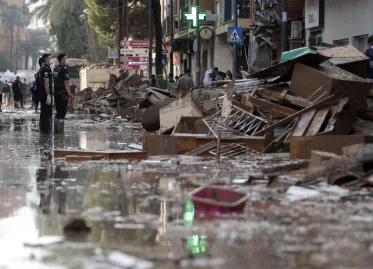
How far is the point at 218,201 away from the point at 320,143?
15.4 feet

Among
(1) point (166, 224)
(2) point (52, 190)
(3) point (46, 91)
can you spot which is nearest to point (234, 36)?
(3) point (46, 91)

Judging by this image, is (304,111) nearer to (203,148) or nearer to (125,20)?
(203,148)

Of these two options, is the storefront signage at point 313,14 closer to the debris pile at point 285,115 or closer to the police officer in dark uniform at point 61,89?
the police officer in dark uniform at point 61,89

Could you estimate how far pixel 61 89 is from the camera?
2198 centimetres

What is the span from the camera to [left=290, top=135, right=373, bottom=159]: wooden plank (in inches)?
501

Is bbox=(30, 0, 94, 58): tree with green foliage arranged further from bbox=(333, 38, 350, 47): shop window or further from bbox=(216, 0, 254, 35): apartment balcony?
bbox=(333, 38, 350, 47): shop window

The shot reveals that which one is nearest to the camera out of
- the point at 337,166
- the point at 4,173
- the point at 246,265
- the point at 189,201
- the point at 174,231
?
the point at 246,265

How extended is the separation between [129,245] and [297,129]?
7875mm

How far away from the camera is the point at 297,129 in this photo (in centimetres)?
1411

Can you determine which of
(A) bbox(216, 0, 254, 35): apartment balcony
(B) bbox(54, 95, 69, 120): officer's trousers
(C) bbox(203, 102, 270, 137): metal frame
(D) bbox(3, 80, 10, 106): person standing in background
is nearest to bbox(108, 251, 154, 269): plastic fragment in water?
(C) bbox(203, 102, 270, 137): metal frame

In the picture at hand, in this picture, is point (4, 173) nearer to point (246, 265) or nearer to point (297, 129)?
point (297, 129)

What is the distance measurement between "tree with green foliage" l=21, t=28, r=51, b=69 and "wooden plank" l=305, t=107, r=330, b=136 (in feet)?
555

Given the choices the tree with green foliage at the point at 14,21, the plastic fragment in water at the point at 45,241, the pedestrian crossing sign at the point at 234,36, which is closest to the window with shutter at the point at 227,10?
the pedestrian crossing sign at the point at 234,36

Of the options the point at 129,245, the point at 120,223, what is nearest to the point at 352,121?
the point at 120,223
